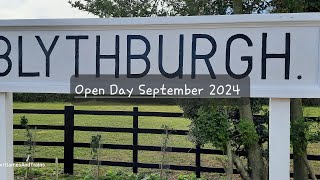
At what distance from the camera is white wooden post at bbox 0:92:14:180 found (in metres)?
1.91

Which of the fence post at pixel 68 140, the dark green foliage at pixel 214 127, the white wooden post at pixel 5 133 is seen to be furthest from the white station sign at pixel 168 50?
the fence post at pixel 68 140

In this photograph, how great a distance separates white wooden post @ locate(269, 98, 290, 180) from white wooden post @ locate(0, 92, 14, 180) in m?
1.31

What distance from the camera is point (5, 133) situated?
6.35 feet

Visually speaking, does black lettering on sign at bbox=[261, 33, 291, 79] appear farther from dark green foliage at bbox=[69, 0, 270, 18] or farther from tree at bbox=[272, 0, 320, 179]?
dark green foliage at bbox=[69, 0, 270, 18]

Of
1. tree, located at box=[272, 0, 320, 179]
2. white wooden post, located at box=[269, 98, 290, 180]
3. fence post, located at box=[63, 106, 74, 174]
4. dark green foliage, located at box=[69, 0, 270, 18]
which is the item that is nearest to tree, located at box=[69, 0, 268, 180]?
dark green foliage, located at box=[69, 0, 270, 18]

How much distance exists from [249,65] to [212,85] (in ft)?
0.61

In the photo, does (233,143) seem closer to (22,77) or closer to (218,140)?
(218,140)

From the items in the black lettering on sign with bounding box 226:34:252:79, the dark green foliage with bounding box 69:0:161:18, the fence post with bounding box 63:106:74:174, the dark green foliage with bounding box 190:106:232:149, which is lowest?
the fence post with bounding box 63:106:74:174

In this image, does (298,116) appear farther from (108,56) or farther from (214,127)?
(108,56)

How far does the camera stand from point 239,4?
322cm

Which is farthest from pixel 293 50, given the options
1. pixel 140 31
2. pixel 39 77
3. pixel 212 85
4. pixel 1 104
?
pixel 1 104

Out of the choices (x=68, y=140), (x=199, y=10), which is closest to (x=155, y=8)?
(x=199, y=10)

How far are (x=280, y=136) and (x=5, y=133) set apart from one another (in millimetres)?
1366

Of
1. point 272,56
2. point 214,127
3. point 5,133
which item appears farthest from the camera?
point 214,127
